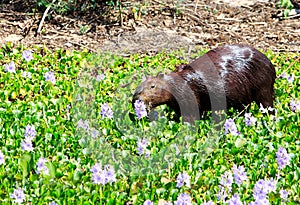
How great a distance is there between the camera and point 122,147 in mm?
5137

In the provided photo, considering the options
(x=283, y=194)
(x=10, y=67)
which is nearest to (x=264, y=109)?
(x=283, y=194)

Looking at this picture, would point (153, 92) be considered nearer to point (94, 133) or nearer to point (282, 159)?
point (94, 133)

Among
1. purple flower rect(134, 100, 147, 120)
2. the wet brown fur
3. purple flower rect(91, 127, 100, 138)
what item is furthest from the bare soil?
purple flower rect(91, 127, 100, 138)

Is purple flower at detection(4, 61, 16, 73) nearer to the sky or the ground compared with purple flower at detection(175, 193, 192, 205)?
nearer to the ground

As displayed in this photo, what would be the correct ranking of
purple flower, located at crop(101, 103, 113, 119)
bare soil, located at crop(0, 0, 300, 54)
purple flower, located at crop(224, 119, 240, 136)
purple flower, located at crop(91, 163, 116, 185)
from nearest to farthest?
purple flower, located at crop(91, 163, 116, 185), purple flower, located at crop(224, 119, 240, 136), purple flower, located at crop(101, 103, 113, 119), bare soil, located at crop(0, 0, 300, 54)

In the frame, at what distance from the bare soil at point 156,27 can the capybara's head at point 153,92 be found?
224cm

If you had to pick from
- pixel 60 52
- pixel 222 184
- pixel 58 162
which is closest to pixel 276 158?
pixel 222 184

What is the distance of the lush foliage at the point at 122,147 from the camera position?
429 centimetres

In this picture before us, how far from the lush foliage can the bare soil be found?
1.11m

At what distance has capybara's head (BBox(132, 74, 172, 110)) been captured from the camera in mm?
Answer: 5459

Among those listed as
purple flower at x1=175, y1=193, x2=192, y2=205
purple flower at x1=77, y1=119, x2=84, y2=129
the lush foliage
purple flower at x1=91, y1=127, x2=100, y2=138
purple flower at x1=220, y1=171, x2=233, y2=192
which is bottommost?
the lush foliage

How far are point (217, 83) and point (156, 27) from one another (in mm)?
3019

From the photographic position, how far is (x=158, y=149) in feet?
16.8

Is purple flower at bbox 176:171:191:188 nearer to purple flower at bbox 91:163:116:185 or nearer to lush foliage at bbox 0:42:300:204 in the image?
lush foliage at bbox 0:42:300:204
